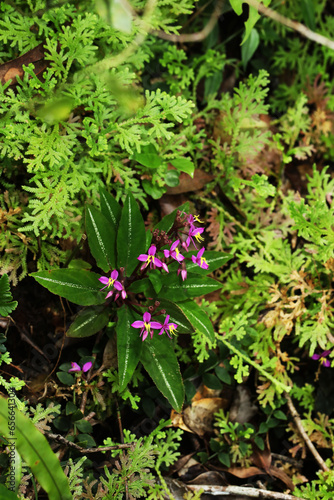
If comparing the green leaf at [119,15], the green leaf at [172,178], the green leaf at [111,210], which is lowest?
the green leaf at [111,210]

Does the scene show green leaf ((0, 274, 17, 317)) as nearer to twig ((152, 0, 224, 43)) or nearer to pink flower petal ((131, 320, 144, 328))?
pink flower petal ((131, 320, 144, 328))

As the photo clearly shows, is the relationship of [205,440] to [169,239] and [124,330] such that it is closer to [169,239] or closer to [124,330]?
[124,330]

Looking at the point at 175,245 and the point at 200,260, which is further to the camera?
the point at 200,260

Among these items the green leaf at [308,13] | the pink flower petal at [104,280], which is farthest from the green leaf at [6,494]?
the green leaf at [308,13]

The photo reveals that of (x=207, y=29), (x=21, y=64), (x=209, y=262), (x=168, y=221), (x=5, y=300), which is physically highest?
(x=207, y=29)

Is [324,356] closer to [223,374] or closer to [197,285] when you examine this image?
[223,374]

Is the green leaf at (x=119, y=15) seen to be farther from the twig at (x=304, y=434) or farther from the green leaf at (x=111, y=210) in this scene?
the twig at (x=304, y=434)

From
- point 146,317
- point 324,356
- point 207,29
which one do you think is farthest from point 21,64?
point 324,356
